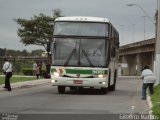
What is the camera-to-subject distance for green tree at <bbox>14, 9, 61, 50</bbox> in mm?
76062

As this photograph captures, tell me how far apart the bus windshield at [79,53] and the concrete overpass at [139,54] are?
189ft

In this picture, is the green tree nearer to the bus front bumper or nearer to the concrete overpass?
the concrete overpass

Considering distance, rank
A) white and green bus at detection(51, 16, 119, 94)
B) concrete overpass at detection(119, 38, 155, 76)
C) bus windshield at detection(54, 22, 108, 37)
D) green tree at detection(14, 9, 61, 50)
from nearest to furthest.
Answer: white and green bus at detection(51, 16, 119, 94)
bus windshield at detection(54, 22, 108, 37)
green tree at detection(14, 9, 61, 50)
concrete overpass at detection(119, 38, 155, 76)

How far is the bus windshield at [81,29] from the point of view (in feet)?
88.0

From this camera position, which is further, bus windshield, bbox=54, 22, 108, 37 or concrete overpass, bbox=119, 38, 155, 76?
concrete overpass, bbox=119, 38, 155, 76

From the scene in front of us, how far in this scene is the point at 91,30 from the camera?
26.9m

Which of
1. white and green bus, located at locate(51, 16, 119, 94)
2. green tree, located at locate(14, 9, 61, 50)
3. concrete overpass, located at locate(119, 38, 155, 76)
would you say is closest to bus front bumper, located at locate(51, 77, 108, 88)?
white and green bus, located at locate(51, 16, 119, 94)

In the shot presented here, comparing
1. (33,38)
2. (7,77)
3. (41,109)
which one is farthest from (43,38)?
(41,109)

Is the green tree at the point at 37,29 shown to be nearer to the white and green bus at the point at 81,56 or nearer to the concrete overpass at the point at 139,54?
the concrete overpass at the point at 139,54

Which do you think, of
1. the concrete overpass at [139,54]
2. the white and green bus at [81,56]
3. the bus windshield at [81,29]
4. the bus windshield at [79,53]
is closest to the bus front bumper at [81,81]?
the white and green bus at [81,56]

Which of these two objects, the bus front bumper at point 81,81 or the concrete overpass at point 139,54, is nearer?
the bus front bumper at point 81,81

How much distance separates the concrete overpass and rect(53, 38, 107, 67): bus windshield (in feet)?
189

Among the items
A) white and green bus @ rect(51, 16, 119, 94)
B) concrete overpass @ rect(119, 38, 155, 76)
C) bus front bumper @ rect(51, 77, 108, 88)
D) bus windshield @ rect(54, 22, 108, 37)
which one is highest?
concrete overpass @ rect(119, 38, 155, 76)

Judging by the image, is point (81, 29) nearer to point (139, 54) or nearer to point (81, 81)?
point (81, 81)
